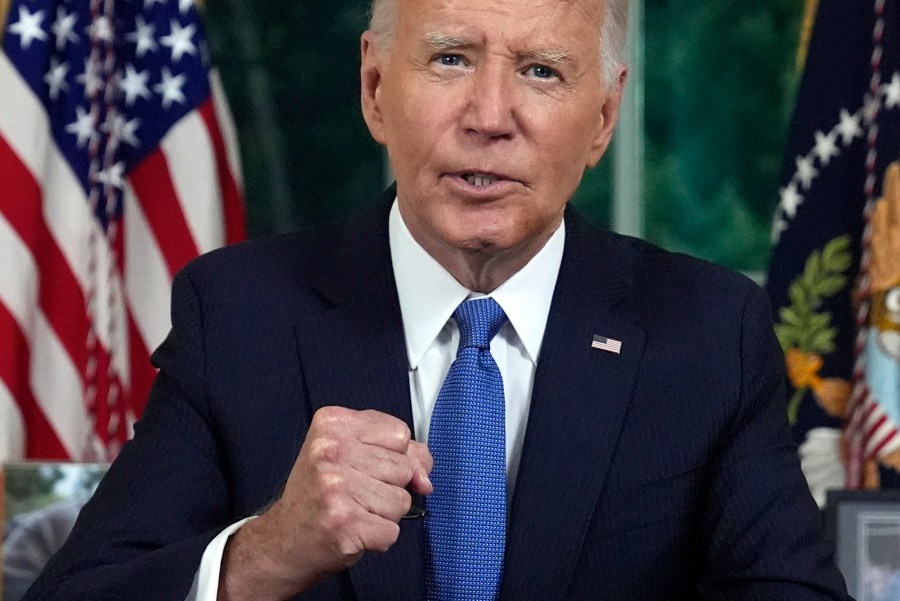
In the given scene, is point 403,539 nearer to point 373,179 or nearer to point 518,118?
point 518,118

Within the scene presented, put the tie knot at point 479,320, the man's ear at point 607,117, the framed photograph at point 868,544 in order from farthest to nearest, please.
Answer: the framed photograph at point 868,544
the man's ear at point 607,117
the tie knot at point 479,320

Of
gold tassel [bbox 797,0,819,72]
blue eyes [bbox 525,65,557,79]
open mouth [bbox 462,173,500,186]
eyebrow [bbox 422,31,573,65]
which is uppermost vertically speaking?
gold tassel [bbox 797,0,819,72]

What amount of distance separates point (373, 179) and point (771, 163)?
113cm

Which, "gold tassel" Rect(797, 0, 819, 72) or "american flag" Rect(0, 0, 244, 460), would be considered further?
"gold tassel" Rect(797, 0, 819, 72)

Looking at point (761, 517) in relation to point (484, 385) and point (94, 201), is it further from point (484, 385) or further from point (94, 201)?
point (94, 201)

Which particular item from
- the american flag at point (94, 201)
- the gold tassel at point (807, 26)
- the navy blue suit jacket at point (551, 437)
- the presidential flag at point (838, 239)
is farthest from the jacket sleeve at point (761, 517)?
the american flag at point (94, 201)

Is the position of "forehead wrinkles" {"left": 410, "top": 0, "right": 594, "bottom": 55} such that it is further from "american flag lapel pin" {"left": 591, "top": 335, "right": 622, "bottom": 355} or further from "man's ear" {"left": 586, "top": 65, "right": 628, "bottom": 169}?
"american flag lapel pin" {"left": 591, "top": 335, "right": 622, "bottom": 355}

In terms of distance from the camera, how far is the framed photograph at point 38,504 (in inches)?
96.4

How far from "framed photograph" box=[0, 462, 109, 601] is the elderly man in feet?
1.85

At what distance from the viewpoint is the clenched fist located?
154 centimetres

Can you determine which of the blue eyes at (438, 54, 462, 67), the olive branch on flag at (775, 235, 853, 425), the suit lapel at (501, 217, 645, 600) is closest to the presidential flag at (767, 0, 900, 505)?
the olive branch on flag at (775, 235, 853, 425)

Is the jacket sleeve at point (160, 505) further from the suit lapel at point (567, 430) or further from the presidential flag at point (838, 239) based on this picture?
the presidential flag at point (838, 239)

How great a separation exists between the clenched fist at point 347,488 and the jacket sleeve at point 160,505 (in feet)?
0.63

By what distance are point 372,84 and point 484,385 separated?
1.74 ft
